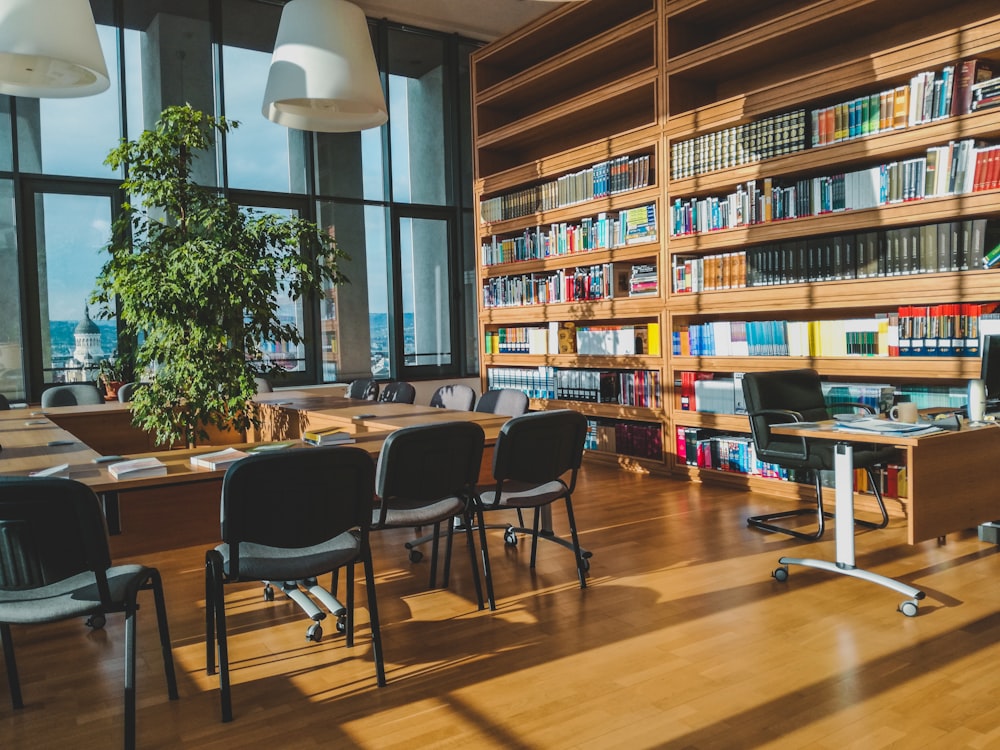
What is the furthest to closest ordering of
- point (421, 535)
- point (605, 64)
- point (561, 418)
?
point (605, 64), point (421, 535), point (561, 418)

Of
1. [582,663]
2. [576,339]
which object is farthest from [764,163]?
[582,663]

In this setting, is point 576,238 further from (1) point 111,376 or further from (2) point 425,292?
(1) point 111,376

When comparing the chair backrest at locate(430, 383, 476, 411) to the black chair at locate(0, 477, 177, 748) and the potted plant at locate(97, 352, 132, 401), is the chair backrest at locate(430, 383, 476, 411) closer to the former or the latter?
the black chair at locate(0, 477, 177, 748)

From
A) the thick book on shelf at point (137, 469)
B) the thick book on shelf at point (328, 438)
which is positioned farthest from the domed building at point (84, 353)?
the thick book on shelf at point (137, 469)

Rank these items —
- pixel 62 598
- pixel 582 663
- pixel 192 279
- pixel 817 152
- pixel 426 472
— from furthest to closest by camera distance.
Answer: pixel 817 152, pixel 192 279, pixel 426 472, pixel 582 663, pixel 62 598

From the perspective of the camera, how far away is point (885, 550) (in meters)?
4.23

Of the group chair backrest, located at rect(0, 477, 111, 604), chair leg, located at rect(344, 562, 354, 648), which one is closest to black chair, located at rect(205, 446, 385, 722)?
chair leg, located at rect(344, 562, 354, 648)

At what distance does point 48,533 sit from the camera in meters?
2.26

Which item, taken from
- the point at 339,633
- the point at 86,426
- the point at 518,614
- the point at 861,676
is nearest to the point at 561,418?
the point at 518,614

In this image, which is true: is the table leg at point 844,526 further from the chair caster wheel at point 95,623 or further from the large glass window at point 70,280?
the large glass window at point 70,280

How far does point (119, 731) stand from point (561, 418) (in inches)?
80.1

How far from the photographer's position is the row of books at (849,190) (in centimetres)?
452

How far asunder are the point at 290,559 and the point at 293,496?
1.00 feet

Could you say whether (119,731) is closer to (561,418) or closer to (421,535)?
(561,418)
